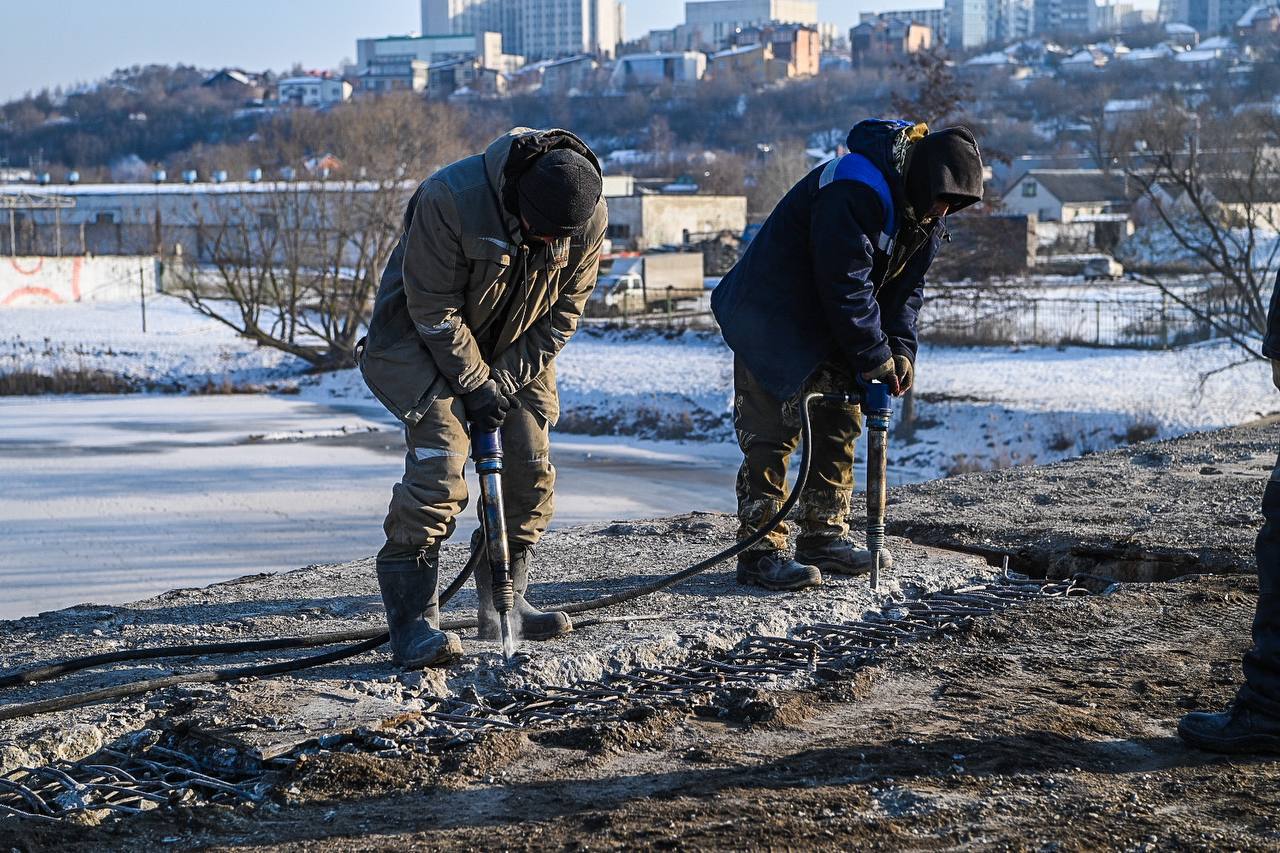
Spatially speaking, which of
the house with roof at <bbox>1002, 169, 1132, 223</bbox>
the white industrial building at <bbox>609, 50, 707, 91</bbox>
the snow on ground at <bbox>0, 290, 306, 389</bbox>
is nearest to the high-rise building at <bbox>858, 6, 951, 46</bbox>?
the white industrial building at <bbox>609, 50, 707, 91</bbox>

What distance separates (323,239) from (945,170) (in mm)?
24625

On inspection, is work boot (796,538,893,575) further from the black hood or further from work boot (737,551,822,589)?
the black hood

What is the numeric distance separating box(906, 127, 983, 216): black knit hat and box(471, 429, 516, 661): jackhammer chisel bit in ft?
5.19

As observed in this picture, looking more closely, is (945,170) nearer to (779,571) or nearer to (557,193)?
(557,193)

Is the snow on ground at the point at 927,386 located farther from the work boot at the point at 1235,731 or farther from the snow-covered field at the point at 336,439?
the work boot at the point at 1235,731

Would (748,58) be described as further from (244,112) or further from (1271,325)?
(1271,325)

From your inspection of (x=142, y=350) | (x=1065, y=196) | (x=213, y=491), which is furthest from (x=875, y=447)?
(x=1065, y=196)

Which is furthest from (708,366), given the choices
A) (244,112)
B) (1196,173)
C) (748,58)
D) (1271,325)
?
(748,58)

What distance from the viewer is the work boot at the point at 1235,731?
3395 mm

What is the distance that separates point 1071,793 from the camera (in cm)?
319

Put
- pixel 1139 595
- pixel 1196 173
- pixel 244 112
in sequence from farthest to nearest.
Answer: pixel 244 112, pixel 1196 173, pixel 1139 595

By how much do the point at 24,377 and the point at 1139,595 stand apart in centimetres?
2110

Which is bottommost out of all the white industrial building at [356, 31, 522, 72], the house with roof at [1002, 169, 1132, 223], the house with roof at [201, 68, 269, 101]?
the house with roof at [1002, 169, 1132, 223]

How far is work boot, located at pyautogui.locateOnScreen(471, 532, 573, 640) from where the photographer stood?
14.6ft
